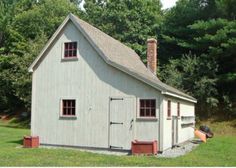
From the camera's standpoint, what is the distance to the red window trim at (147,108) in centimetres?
1686

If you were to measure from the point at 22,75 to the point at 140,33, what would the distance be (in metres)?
14.0

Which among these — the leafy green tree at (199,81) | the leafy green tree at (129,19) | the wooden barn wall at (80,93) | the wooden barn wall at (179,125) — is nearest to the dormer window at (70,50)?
the wooden barn wall at (80,93)

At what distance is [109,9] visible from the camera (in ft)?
147

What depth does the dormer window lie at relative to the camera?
62.0 ft

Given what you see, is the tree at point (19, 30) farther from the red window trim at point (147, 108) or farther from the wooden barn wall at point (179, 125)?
the red window trim at point (147, 108)

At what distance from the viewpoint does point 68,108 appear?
18.7m

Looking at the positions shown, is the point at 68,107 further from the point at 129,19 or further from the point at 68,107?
the point at 129,19

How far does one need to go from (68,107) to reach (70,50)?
2.81m

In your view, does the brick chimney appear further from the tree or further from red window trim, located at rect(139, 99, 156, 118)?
the tree

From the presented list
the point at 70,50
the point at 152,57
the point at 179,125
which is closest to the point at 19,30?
the point at 152,57

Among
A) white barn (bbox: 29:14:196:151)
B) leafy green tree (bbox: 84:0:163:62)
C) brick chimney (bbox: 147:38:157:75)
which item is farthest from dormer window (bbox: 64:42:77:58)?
leafy green tree (bbox: 84:0:163:62)

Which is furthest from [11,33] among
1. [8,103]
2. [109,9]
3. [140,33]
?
[140,33]

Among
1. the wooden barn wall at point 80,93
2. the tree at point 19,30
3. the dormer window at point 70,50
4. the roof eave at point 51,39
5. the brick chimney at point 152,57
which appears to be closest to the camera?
the wooden barn wall at point 80,93

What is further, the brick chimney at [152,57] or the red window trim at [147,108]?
the brick chimney at [152,57]
